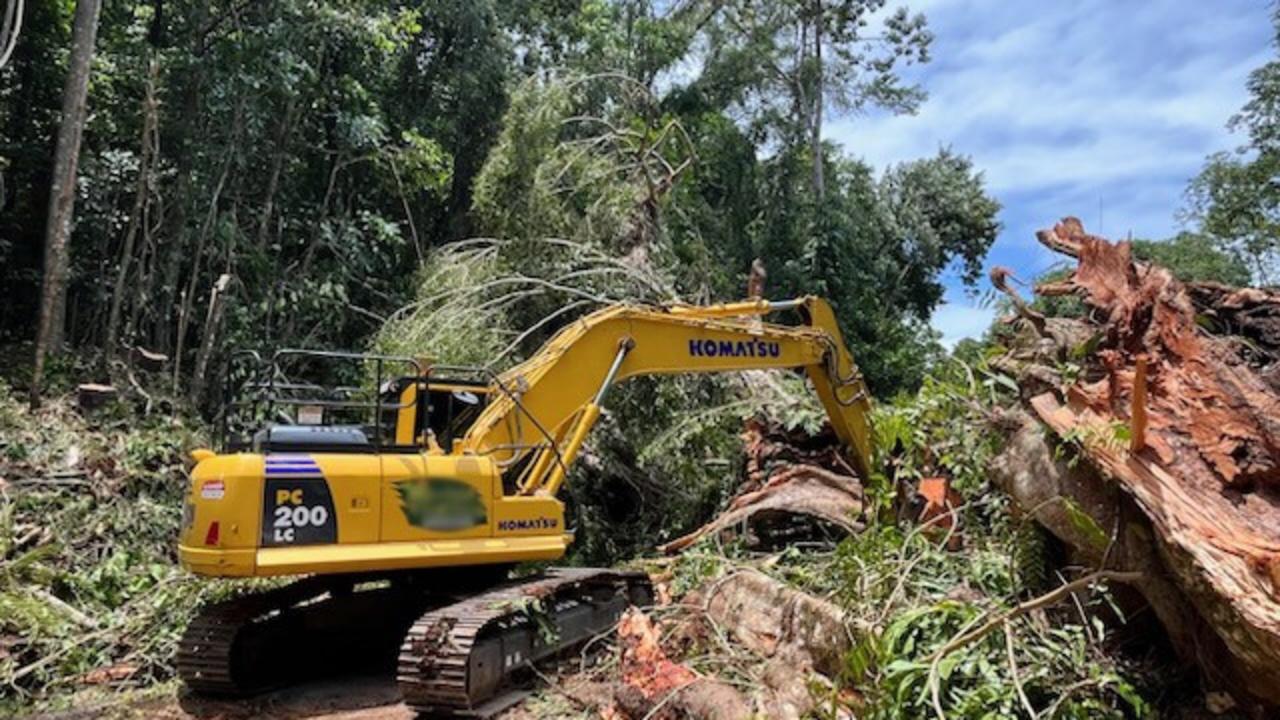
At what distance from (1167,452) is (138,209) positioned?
1141 cm

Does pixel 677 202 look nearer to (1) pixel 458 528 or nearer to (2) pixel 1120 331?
(1) pixel 458 528

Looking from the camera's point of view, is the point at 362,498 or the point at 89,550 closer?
Result: the point at 362,498

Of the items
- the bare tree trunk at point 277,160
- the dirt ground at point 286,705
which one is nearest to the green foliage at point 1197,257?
the bare tree trunk at point 277,160

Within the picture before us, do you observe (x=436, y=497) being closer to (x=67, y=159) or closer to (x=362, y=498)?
(x=362, y=498)

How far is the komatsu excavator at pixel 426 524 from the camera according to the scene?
5117mm

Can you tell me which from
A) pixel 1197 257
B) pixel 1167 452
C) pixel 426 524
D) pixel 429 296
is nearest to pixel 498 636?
pixel 426 524

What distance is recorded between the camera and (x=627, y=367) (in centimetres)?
707

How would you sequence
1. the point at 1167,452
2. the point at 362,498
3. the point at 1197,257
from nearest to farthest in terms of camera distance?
the point at 1167,452 < the point at 362,498 < the point at 1197,257

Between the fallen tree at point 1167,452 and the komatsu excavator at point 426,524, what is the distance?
2953 mm

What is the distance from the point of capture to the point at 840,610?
4406mm

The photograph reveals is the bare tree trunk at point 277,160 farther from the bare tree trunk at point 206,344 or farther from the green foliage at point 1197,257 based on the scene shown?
the green foliage at point 1197,257

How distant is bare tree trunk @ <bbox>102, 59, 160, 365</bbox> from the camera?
1099cm

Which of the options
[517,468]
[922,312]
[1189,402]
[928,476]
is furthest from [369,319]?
[922,312]

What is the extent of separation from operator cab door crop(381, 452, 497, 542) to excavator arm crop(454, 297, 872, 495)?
299 mm
